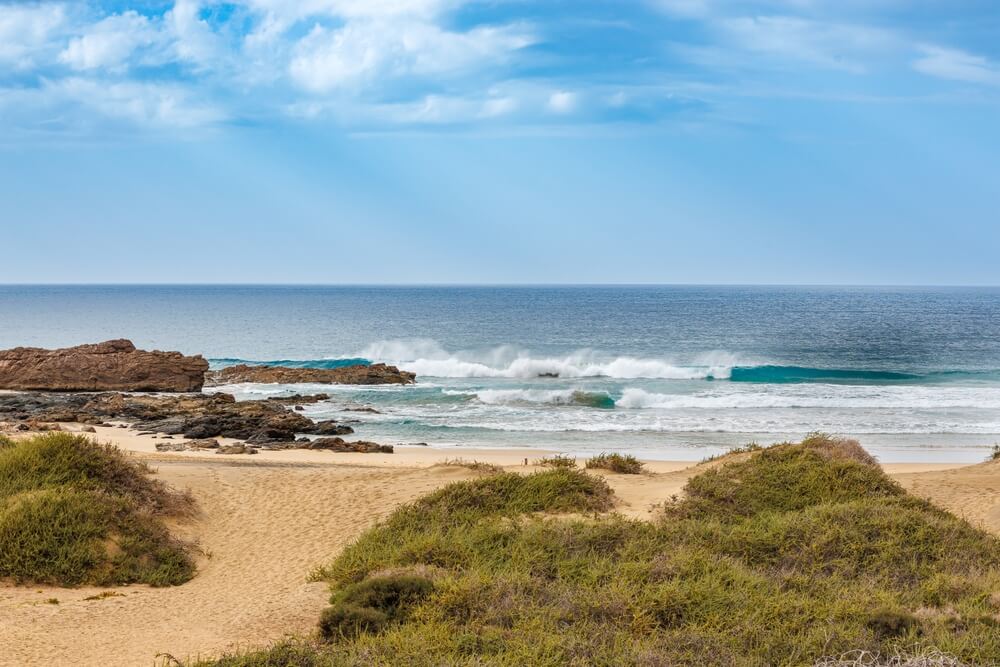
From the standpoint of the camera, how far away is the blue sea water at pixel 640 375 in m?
30.2

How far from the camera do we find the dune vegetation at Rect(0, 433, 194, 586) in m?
11.2

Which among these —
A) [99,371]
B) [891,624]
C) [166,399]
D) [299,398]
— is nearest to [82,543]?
[891,624]

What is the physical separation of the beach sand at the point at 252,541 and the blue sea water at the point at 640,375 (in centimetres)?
638

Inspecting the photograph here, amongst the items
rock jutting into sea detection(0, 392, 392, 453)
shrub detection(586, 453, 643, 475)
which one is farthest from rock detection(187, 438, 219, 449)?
shrub detection(586, 453, 643, 475)

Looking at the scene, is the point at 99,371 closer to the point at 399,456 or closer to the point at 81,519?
the point at 399,456

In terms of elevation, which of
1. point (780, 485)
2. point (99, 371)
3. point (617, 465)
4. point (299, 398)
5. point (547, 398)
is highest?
point (99, 371)

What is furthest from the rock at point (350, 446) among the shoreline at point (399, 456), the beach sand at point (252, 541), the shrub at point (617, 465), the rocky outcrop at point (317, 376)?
the rocky outcrop at point (317, 376)

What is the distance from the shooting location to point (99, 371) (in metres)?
39.9

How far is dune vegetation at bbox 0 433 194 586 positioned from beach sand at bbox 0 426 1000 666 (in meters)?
0.35

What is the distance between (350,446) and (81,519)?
13.9 m

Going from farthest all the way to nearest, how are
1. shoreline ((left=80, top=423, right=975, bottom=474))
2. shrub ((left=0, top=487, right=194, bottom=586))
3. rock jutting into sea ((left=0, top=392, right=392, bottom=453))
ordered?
rock jutting into sea ((left=0, top=392, right=392, bottom=453)) < shoreline ((left=80, top=423, right=975, bottom=474)) < shrub ((left=0, top=487, right=194, bottom=586))

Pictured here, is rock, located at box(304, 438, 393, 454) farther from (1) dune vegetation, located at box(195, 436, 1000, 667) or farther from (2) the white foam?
(2) the white foam

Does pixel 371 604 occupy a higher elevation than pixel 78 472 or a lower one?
lower

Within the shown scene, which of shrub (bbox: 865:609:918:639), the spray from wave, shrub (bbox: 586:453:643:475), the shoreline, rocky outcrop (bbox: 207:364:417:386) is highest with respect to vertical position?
rocky outcrop (bbox: 207:364:417:386)
